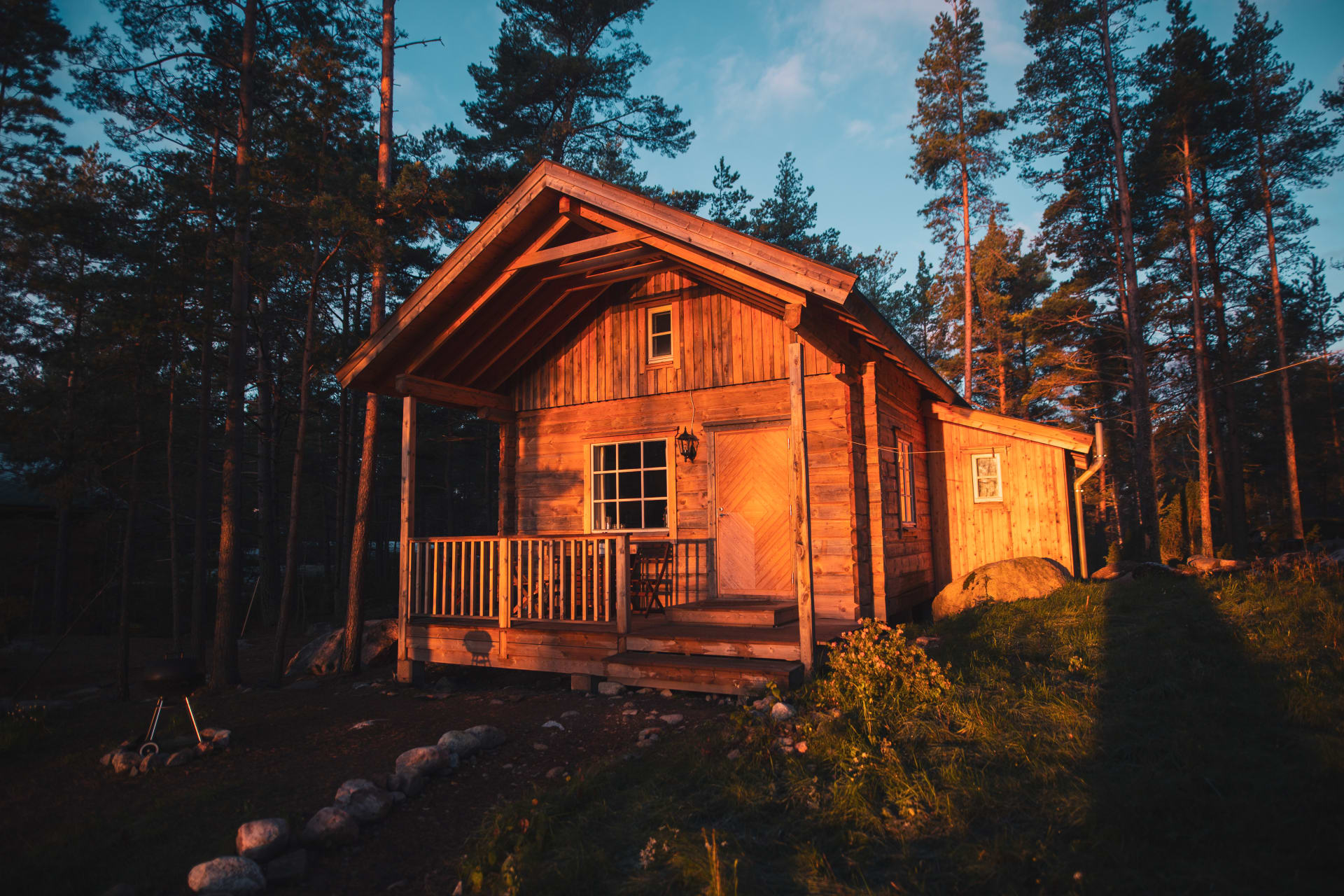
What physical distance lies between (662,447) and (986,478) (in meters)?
5.80

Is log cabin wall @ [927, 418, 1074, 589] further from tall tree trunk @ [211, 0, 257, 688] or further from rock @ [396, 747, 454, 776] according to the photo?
tall tree trunk @ [211, 0, 257, 688]

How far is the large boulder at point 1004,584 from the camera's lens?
8883 mm

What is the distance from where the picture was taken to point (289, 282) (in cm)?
1495

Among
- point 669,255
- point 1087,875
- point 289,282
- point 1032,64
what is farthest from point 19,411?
point 1032,64

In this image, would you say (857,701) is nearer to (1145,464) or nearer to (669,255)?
(669,255)

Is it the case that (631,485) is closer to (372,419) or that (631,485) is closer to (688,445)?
(688,445)

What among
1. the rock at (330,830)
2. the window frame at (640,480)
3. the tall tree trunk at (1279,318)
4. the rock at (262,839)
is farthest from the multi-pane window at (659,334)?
the tall tree trunk at (1279,318)

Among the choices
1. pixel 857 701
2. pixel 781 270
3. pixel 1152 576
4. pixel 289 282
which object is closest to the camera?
pixel 857 701

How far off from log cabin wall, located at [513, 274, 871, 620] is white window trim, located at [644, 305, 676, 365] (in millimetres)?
48

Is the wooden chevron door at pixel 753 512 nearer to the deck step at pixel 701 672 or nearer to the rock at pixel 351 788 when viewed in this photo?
the deck step at pixel 701 672

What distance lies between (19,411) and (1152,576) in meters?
15.2

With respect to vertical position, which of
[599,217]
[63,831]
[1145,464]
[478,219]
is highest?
[478,219]

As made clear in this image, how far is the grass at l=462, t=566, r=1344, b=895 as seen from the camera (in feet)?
9.40

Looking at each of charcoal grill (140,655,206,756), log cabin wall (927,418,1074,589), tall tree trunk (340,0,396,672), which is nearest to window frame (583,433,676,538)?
tall tree trunk (340,0,396,672)
